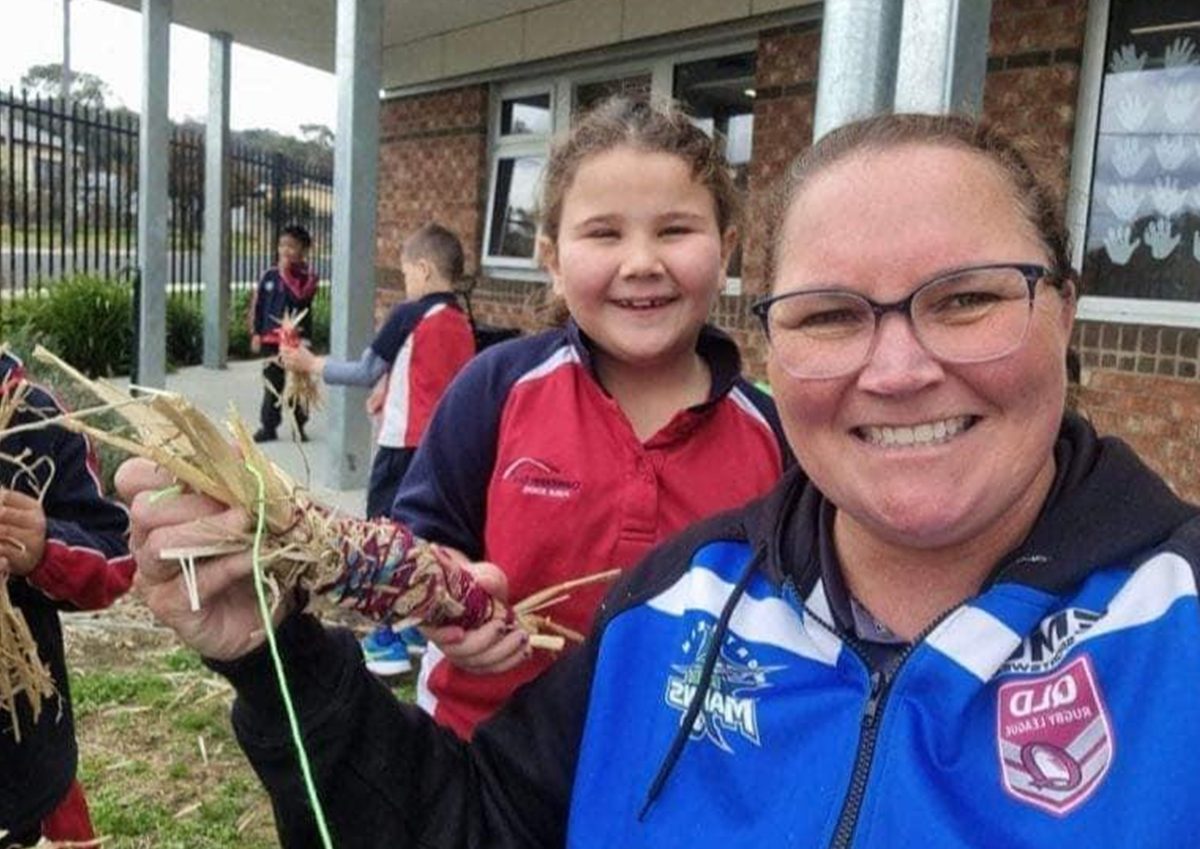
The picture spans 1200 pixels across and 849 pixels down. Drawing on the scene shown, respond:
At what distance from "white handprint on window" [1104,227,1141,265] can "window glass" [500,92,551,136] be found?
5552 millimetres

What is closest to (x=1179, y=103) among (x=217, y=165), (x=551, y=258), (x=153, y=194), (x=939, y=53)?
(x=939, y=53)

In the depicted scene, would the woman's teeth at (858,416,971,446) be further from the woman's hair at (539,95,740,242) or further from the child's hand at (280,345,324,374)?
the child's hand at (280,345,324,374)

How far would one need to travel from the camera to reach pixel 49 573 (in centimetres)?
216

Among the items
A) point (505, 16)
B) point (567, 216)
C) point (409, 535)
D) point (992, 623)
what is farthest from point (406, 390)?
point (505, 16)

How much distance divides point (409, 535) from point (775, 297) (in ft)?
1.95

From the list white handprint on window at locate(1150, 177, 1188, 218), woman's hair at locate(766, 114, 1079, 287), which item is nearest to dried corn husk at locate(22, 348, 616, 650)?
woman's hair at locate(766, 114, 1079, 287)

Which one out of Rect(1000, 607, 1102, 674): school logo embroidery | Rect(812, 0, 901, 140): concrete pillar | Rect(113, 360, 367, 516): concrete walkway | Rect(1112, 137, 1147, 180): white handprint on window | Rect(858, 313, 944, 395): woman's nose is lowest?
Rect(113, 360, 367, 516): concrete walkway

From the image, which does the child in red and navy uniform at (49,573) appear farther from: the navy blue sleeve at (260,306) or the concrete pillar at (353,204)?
the navy blue sleeve at (260,306)

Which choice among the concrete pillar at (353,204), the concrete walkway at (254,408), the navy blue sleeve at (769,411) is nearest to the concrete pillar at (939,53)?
the navy blue sleeve at (769,411)

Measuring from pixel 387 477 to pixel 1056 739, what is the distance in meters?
4.28

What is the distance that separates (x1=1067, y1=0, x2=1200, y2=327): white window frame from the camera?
6.12 m

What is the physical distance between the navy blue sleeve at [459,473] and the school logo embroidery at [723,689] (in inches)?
27.8

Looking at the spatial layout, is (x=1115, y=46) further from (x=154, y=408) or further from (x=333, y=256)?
(x=154, y=408)

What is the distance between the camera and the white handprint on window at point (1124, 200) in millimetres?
6188
